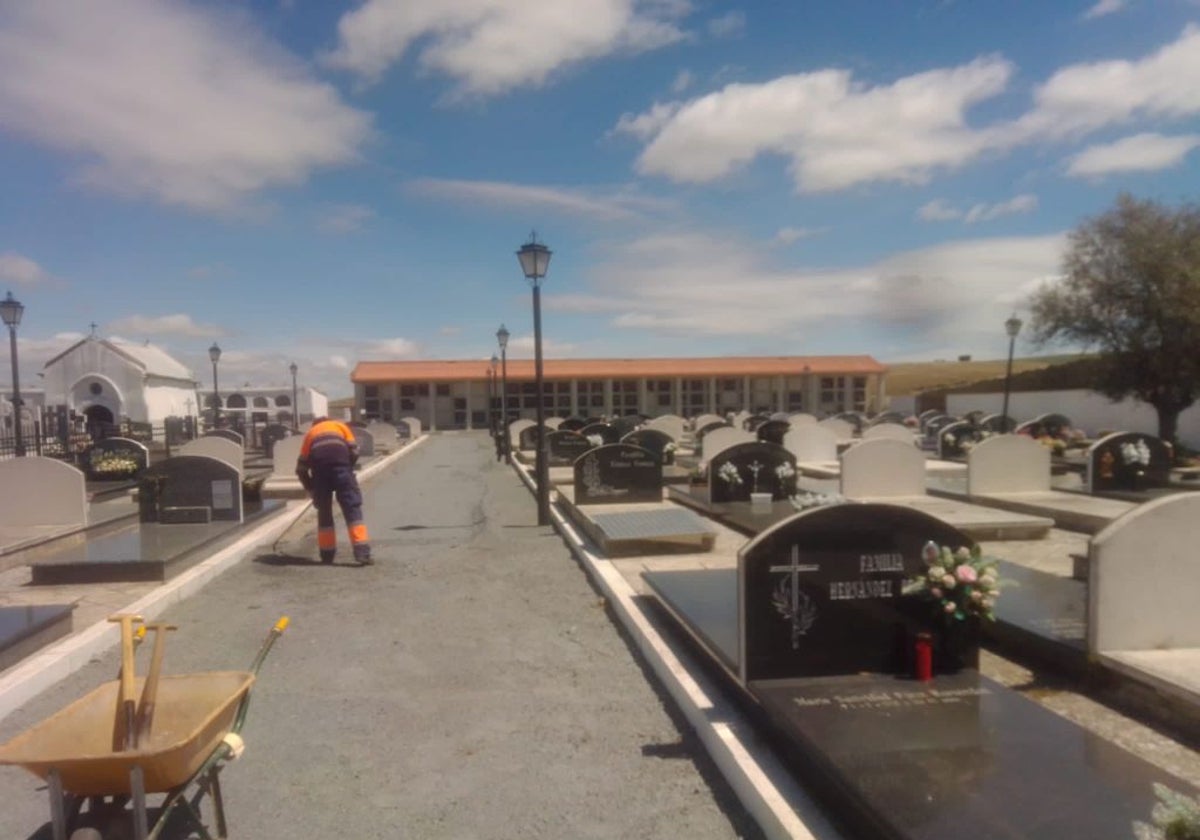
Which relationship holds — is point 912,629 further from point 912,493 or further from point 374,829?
point 912,493

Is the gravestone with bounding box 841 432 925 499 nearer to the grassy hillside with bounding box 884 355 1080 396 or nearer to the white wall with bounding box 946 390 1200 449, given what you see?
the white wall with bounding box 946 390 1200 449

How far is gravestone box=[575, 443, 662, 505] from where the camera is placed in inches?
501

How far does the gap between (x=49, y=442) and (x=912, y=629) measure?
32327mm

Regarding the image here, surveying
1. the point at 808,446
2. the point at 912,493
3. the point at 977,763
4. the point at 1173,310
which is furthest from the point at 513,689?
the point at 1173,310

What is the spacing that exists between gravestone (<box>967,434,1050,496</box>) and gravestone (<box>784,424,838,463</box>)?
8.68 metres

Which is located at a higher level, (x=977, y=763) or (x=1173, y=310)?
(x=1173, y=310)

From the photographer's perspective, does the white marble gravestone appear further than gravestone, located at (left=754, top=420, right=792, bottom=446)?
No

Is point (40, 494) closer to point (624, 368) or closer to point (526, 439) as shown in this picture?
point (526, 439)

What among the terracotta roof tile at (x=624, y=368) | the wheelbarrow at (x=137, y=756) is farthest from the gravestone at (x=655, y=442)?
the terracotta roof tile at (x=624, y=368)

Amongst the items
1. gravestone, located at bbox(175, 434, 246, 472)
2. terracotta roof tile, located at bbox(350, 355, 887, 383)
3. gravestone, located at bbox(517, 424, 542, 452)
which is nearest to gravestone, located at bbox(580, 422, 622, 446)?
gravestone, located at bbox(175, 434, 246, 472)

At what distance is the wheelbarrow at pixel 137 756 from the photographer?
3.05m

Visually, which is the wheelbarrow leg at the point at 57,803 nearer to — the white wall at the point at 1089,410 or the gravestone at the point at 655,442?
the gravestone at the point at 655,442

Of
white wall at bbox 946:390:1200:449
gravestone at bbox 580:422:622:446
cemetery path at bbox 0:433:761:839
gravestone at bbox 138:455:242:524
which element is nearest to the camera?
cemetery path at bbox 0:433:761:839

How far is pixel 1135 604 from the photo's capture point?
16.8 ft
